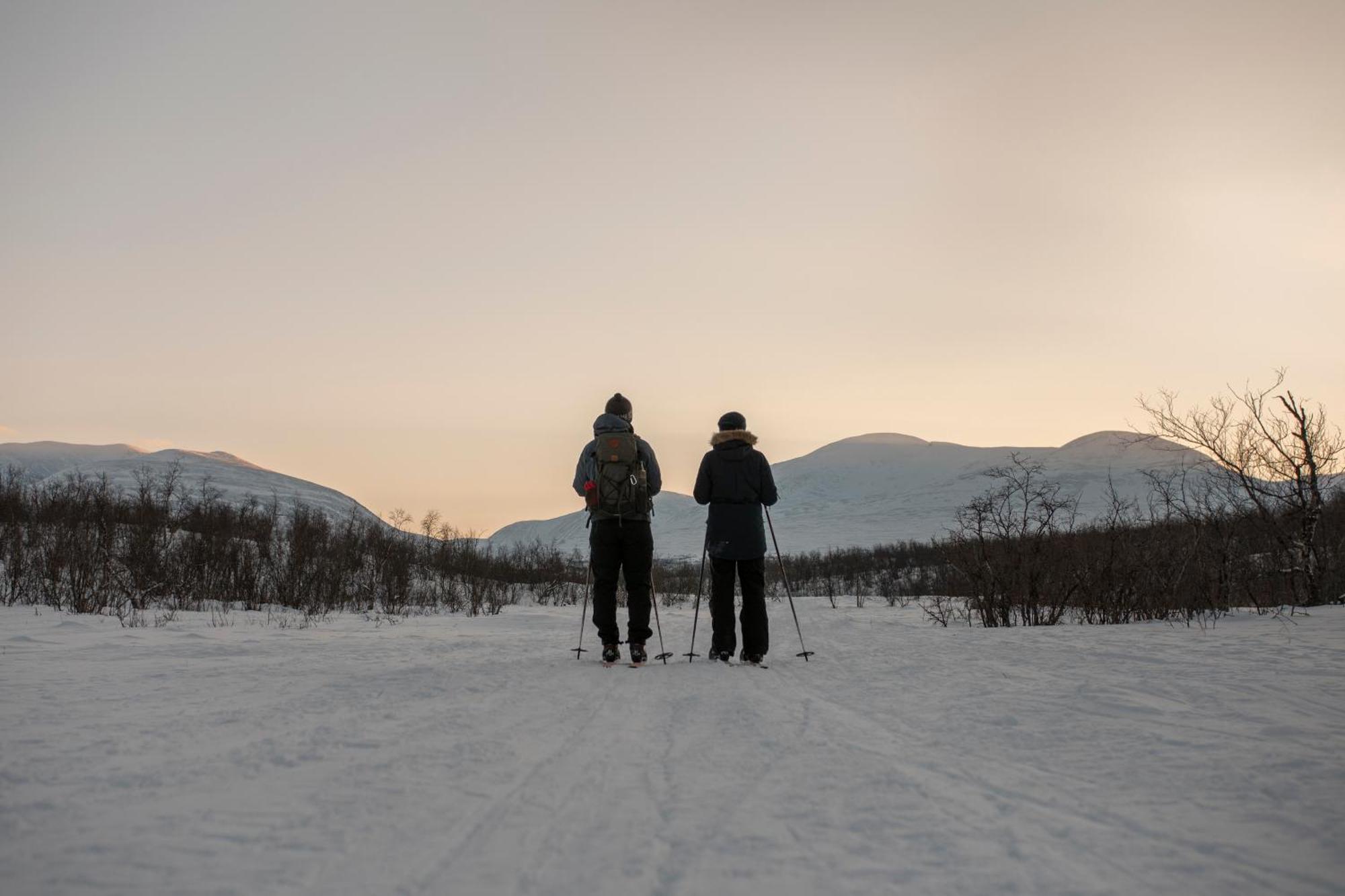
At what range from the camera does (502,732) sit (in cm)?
334

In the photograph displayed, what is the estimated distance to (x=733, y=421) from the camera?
6.79m

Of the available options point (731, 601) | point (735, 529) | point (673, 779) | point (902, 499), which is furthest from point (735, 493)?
point (902, 499)

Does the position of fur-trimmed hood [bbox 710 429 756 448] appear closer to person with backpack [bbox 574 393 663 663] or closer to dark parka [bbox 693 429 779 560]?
dark parka [bbox 693 429 779 560]

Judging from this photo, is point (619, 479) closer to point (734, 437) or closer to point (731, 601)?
point (734, 437)

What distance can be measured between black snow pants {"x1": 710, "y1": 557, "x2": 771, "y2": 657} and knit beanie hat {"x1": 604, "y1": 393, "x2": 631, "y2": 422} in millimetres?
1610

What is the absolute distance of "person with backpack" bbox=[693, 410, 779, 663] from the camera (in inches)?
249

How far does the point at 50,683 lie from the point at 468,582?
16677 millimetres

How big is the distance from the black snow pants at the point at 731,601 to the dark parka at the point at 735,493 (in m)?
0.10

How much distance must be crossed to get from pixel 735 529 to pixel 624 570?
1.10 meters

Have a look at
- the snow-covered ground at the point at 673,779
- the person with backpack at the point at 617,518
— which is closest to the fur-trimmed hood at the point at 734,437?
the person with backpack at the point at 617,518

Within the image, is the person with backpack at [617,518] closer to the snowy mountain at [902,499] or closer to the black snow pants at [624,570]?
the black snow pants at [624,570]

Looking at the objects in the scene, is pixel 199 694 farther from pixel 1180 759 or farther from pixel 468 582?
pixel 468 582

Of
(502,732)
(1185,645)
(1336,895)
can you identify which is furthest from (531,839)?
(1185,645)

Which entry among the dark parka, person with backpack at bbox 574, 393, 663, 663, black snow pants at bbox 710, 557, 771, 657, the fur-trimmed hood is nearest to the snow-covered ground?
black snow pants at bbox 710, 557, 771, 657
